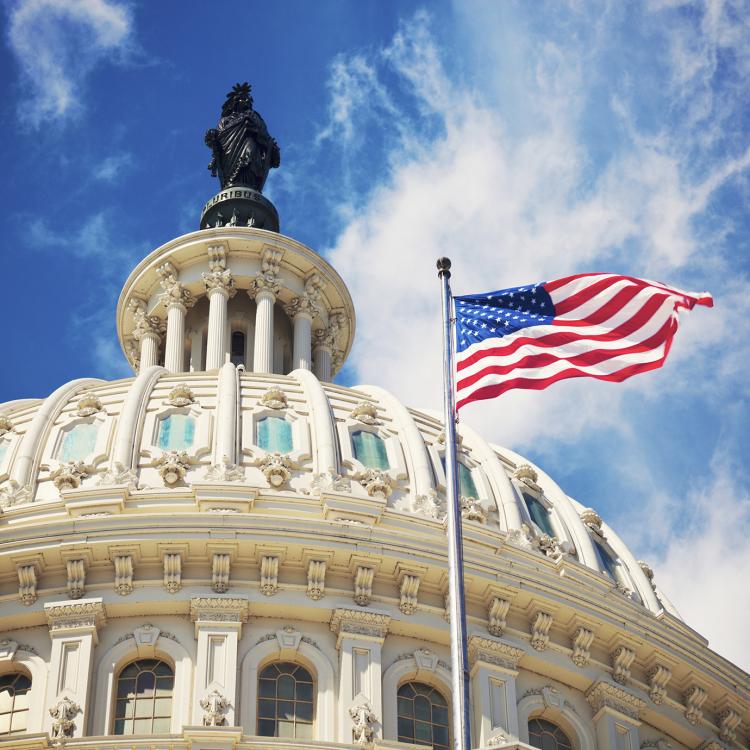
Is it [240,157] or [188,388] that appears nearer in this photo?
[188,388]

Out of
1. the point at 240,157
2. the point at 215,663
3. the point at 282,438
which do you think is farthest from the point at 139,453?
the point at 240,157

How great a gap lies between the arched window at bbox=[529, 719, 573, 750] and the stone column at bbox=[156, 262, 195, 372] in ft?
68.7

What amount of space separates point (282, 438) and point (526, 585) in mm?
8346

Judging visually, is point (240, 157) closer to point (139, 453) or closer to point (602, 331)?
point (139, 453)

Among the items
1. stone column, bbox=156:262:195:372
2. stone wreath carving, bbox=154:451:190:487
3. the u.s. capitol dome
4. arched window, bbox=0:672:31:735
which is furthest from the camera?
stone column, bbox=156:262:195:372

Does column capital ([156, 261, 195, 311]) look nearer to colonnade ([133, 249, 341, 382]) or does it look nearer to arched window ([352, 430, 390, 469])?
colonnade ([133, 249, 341, 382])

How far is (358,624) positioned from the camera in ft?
156

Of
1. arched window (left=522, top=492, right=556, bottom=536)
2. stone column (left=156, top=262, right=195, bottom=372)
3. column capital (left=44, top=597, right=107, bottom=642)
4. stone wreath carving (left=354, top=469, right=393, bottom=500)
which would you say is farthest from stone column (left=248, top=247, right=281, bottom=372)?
column capital (left=44, top=597, right=107, bottom=642)

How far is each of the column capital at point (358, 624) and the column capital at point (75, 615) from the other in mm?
5472

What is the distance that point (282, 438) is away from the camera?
5369cm

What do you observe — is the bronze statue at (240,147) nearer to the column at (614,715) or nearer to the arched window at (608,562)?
the arched window at (608,562)

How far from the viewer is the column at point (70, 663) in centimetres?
4453

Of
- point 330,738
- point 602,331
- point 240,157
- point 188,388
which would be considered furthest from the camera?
point 240,157

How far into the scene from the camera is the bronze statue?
74.8 m
